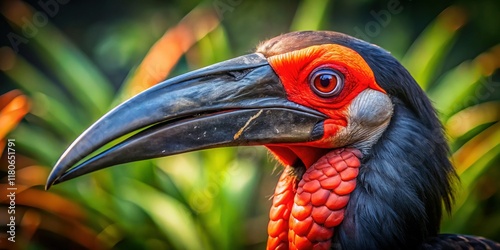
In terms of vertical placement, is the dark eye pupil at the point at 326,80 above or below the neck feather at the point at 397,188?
above

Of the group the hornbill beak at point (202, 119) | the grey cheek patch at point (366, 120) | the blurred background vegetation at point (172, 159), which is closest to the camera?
the hornbill beak at point (202, 119)

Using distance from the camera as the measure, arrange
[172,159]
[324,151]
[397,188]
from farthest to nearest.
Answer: [172,159] → [324,151] → [397,188]

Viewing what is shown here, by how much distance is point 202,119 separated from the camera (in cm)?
226

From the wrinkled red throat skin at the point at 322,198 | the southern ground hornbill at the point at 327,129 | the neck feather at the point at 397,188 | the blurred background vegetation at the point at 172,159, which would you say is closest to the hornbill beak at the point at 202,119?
the southern ground hornbill at the point at 327,129

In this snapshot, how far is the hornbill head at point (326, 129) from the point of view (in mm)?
2236

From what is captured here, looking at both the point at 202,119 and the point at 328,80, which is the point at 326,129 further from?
the point at 202,119

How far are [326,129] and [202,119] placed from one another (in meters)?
0.41

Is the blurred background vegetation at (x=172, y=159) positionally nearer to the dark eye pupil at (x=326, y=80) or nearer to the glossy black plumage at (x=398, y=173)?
the glossy black plumage at (x=398, y=173)

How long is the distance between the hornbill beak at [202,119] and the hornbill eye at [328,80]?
78 millimetres

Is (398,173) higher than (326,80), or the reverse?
(326,80)

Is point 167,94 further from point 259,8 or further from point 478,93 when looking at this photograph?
point 259,8

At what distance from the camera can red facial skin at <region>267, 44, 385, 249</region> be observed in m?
2.26

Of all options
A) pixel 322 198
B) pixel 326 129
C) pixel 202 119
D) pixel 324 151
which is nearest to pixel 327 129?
pixel 326 129

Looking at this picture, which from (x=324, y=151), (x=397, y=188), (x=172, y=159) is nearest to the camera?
(x=397, y=188)
